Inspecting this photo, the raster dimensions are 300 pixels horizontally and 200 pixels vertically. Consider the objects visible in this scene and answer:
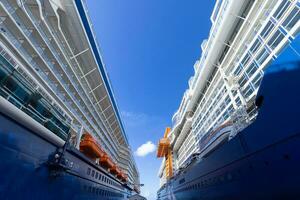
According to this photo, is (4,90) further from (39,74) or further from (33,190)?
(39,74)

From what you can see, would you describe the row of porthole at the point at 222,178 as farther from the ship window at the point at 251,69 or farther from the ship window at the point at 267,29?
the ship window at the point at 267,29

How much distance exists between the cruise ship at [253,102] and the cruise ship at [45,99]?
6950 mm

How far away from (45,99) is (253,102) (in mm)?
9358

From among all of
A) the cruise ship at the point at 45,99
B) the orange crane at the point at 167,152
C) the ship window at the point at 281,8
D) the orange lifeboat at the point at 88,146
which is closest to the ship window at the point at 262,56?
the ship window at the point at 281,8

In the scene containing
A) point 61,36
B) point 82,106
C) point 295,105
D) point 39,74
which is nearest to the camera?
point 295,105

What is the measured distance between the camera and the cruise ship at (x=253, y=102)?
13.9ft

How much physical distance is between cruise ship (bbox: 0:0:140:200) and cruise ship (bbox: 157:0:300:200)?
695 cm

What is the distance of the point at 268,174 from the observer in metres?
4.81

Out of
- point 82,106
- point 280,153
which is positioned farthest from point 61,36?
point 280,153

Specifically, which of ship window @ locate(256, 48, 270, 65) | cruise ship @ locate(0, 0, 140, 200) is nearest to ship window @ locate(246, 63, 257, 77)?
ship window @ locate(256, 48, 270, 65)

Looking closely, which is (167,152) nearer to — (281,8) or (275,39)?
(275,39)

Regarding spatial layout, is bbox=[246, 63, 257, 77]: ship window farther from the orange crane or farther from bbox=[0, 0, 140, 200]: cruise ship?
the orange crane

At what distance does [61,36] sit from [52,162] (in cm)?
847

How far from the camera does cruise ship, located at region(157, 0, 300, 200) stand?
13.9 ft
